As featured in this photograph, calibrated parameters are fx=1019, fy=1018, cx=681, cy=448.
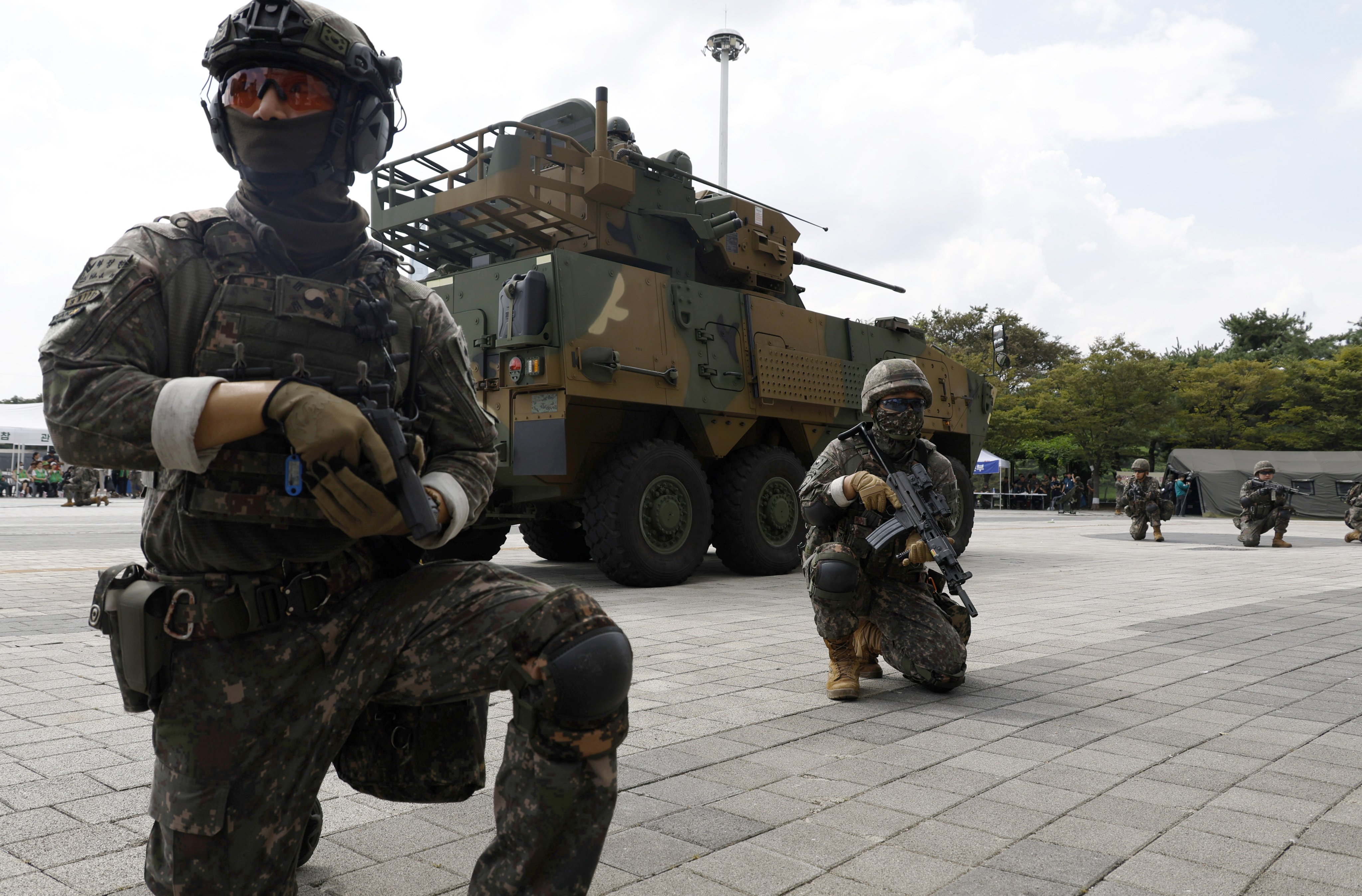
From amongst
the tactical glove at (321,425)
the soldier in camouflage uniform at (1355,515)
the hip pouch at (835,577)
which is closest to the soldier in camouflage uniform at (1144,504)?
the soldier in camouflage uniform at (1355,515)

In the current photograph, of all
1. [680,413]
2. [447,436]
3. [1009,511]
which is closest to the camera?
[447,436]

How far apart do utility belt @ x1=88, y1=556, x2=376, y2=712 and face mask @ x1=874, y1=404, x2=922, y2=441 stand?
3.23 meters

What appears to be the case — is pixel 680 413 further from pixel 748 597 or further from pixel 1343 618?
pixel 1343 618

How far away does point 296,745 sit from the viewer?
5.83ft

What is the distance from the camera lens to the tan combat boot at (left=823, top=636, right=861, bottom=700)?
4285 mm

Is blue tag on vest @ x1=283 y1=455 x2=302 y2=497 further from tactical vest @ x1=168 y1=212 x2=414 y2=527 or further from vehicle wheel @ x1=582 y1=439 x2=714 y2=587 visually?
vehicle wheel @ x1=582 y1=439 x2=714 y2=587

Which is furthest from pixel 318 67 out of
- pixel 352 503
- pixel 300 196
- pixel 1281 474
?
pixel 1281 474

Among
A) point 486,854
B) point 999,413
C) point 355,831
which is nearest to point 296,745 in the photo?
point 486,854

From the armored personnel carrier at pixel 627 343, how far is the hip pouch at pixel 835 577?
3305mm

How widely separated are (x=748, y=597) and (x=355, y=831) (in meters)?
5.19

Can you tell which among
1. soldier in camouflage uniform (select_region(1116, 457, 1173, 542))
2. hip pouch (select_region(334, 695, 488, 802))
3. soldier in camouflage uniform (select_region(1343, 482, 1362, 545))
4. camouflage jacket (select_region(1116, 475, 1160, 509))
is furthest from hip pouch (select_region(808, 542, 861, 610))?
soldier in camouflage uniform (select_region(1343, 482, 1362, 545))

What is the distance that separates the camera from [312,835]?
223 centimetres

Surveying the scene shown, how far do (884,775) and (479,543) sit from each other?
646cm

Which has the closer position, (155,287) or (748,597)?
(155,287)
